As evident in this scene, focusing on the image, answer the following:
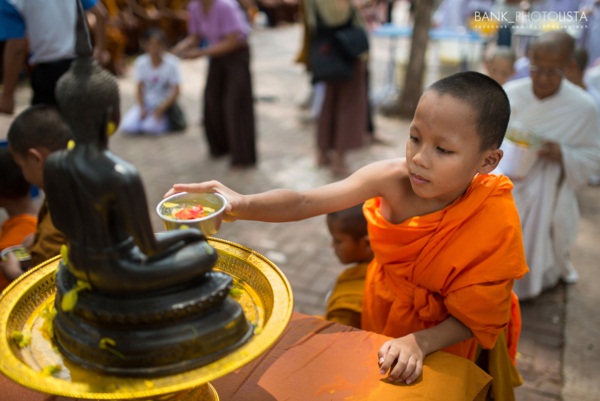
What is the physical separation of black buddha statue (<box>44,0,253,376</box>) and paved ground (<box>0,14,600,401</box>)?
2227 millimetres

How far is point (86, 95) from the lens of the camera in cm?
110

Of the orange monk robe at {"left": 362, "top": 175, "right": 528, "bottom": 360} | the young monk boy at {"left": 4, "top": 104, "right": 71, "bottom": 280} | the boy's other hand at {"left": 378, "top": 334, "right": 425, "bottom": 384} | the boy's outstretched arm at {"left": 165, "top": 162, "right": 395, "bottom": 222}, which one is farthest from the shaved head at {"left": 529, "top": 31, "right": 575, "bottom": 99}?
the young monk boy at {"left": 4, "top": 104, "right": 71, "bottom": 280}

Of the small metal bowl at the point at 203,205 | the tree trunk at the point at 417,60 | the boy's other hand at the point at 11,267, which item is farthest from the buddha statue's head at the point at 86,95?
the tree trunk at the point at 417,60

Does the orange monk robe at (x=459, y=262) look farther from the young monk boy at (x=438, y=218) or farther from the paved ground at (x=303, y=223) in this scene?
the paved ground at (x=303, y=223)

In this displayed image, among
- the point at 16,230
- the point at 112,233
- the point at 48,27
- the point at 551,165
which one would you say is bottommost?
the point at 551,165

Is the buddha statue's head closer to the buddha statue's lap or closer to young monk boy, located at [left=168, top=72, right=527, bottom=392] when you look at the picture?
the buddha statue's lap

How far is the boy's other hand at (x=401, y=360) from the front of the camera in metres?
1.63

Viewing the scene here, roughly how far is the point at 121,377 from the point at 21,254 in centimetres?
155

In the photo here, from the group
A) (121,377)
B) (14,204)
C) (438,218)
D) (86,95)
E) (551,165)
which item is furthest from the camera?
(551,165)

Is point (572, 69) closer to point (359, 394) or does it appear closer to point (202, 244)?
point (359, 394)

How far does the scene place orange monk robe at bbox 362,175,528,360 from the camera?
174cm

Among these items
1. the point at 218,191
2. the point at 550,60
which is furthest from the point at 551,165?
the point at 218,191

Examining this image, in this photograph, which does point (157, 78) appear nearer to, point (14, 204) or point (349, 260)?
point (14, 204)

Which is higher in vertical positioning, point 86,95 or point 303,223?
point 86,95
